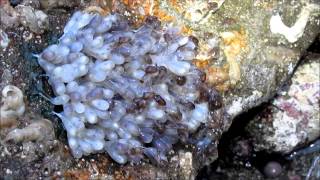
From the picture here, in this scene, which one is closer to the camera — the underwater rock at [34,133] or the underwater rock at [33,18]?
the underwater rock at [34,133]

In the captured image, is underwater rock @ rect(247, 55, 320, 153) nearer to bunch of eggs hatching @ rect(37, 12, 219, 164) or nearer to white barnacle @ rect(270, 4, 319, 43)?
white barnacle @ rect(270, 4, 319, 43)

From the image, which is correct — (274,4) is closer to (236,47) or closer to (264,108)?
(236,47)

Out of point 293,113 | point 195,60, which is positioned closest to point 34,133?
point 195,60

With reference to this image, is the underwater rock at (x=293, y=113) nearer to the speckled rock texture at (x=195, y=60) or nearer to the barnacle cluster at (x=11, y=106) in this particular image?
the speckled rock texture at (x=195, y=60)

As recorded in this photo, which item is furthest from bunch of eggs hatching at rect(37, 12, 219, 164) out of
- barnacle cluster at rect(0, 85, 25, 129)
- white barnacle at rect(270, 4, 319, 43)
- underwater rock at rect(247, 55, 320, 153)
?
underwater rock at rect(247, 55, 320, 153)

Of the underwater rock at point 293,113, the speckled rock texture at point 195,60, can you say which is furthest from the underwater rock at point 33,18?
the underwater rock at point 293,113

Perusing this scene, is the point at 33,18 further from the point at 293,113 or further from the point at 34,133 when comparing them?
the point at 293,113

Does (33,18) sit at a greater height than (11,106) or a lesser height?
greater
